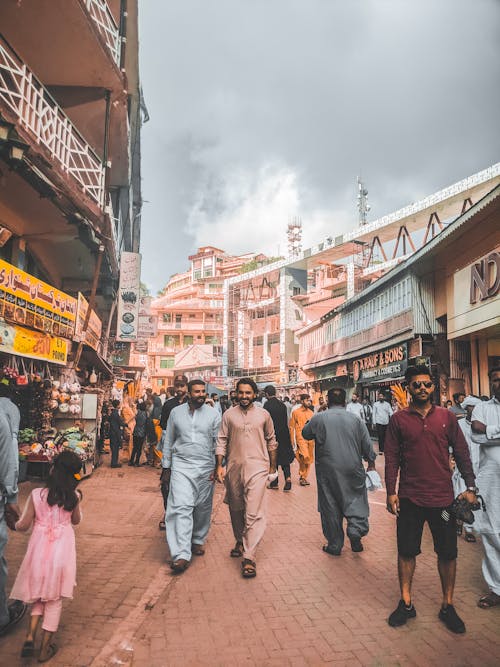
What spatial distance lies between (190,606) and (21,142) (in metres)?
6.45

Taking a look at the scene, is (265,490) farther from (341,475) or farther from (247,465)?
(341,475)

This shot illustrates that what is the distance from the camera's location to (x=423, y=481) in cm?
372

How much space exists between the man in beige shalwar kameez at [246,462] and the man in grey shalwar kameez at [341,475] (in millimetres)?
678

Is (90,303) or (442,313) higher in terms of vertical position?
(442,313)

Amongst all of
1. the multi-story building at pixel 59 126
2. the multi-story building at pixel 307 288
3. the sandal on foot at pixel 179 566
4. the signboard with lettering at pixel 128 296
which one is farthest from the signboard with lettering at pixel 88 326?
the multi-story building at pixel 307 288

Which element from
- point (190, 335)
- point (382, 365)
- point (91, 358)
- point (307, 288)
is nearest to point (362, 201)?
point (307, 288)

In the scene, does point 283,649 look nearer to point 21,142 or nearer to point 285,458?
point 285,458

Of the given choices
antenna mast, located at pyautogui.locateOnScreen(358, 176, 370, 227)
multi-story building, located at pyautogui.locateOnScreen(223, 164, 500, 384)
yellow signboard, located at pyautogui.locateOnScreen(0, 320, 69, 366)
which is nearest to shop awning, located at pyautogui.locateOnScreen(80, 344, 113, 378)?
yellow signboard, located at pyautogui.locateOnScreen(0, 320, 69, 366)

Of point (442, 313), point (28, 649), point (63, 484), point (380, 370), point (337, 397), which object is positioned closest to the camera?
point (28, 649)

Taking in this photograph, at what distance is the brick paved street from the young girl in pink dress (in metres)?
0.24

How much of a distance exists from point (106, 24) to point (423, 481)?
11216 millimetres

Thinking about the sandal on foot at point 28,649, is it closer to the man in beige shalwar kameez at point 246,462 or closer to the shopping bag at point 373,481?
the man in beige shalwar kameez at point 246,462

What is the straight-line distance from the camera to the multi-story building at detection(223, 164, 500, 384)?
116ft

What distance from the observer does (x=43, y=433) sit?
32.8 feet
